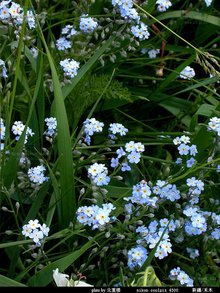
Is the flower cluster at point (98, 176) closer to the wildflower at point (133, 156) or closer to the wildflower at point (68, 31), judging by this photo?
the wildflower at point (133, 156)

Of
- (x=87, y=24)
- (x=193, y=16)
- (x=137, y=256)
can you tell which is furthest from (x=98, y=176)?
(x=193, y=16)

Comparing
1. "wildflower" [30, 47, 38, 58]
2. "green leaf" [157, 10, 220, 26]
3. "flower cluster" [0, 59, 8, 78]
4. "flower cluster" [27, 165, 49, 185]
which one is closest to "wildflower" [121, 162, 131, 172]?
"flower cluster" [27, 165, 49, 185]

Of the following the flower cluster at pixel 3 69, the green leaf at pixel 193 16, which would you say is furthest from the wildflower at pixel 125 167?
the green leaf at pixel 193 16

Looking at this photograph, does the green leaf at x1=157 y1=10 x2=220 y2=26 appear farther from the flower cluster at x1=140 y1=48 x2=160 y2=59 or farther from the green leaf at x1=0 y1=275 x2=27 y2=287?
the green leaf at x1=0 y1=275 x2=27 y2=287

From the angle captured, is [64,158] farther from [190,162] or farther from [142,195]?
[190,162]

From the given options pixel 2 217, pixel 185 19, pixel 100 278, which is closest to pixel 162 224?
pixel 100 278

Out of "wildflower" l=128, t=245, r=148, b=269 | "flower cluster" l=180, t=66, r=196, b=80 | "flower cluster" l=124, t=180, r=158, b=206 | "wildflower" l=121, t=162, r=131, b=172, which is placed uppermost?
"flower cluster" l=180, t=66, r=196, b=80

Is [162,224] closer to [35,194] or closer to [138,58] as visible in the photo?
[35,194]
